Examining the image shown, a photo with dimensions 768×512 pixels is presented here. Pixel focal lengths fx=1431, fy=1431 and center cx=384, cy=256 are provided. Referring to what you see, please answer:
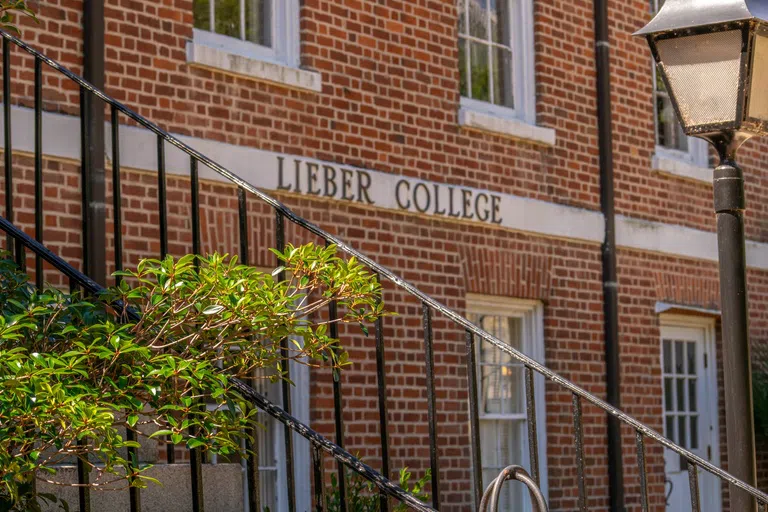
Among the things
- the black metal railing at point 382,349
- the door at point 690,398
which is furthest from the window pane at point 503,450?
the black metal railing at point 382,349

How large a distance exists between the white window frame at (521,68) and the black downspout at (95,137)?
10.7ft

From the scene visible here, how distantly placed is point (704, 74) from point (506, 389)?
4.41 metres

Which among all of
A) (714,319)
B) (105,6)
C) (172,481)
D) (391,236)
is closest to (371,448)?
(391,236)

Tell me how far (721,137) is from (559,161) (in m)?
4.54

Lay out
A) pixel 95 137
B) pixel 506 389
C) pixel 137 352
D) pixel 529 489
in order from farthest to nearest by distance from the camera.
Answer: pixel 506 389 → pixel 95 137 → pixel 529 489 → pixel 137 352

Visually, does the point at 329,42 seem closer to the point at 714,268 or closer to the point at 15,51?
the point at 15,51

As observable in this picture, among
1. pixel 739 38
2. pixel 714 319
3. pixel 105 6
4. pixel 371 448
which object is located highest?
pixel 105 6

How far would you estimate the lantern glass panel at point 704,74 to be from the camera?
17.0ft

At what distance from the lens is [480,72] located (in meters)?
9.52

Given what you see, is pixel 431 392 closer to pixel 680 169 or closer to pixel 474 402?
pixel 474 402

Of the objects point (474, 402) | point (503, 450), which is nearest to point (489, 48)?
point (503, 450)

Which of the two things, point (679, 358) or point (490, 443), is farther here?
point (679, 358)

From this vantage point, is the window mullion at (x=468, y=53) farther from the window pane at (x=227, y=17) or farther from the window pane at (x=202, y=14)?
the window pane at (x=202, y=14)

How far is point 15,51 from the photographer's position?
661 cm
